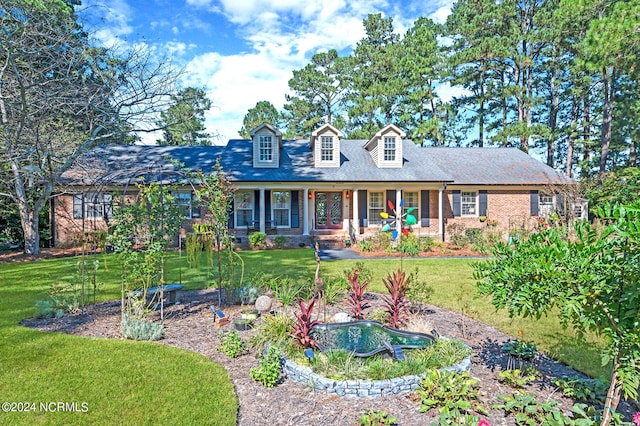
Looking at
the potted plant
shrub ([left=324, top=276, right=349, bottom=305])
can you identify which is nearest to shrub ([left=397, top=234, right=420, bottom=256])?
shrub ([left=324, top=276, right=349, bottom=305])

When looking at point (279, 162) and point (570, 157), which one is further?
point (570, 157)

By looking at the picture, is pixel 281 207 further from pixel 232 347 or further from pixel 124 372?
pixel 124 372

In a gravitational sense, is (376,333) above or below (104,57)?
below

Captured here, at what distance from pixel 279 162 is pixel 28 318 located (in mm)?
12958

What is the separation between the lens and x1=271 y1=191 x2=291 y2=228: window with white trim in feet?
55.6

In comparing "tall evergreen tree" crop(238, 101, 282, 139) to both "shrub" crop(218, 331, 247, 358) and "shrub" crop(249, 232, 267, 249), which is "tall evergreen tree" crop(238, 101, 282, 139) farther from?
"shrub" crop(218, 331, 247, 358)

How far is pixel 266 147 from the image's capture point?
17297 millimetres

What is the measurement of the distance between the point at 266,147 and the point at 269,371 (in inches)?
573

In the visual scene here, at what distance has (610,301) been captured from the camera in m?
2.55

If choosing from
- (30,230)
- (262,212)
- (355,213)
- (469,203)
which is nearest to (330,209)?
(355,213)

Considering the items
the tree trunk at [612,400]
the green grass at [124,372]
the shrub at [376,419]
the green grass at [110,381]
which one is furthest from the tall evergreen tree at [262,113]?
the tree trunk at [612,400]

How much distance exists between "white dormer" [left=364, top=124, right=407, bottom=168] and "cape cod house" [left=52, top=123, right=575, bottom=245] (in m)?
0.05

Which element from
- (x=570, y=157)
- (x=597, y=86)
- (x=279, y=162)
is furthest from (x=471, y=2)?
(x=279, y=162)

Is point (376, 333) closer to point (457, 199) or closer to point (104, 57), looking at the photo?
point (104, 57)
